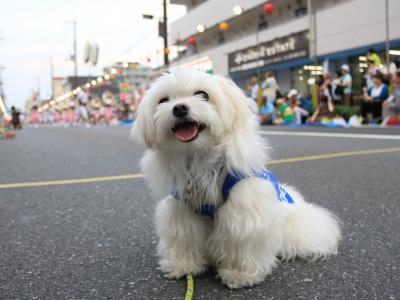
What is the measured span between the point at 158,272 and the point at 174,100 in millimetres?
790

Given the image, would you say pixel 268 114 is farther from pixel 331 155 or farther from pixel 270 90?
pixel 331 155

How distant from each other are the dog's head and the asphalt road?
0.61 m

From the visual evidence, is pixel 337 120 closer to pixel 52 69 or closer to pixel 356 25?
pixel 356 25

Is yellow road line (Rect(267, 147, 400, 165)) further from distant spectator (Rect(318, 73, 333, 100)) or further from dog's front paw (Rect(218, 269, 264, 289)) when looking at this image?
distant spectator (Rect(318, 73, 333, 100))

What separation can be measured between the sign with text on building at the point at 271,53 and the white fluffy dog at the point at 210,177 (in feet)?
63.3

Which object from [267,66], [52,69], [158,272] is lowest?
[158,272]

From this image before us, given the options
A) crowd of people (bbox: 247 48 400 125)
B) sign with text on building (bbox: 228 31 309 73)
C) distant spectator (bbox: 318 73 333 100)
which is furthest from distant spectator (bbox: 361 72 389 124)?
sign with text on building (bbox: 228 31 309 73)

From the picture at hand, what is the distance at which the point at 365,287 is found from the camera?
1.70 metres

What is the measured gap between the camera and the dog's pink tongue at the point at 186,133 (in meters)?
1.70

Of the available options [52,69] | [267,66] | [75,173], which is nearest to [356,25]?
[267,66]

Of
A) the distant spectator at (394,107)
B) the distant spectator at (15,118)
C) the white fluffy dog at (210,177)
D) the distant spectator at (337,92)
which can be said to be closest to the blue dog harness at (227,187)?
the white fluffy dog at (210,177)

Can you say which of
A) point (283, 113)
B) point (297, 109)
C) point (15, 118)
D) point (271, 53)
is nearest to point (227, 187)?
point (297, 109)

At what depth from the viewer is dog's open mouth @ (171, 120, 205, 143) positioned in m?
1.70

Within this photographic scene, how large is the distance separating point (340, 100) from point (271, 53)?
9733 mm
